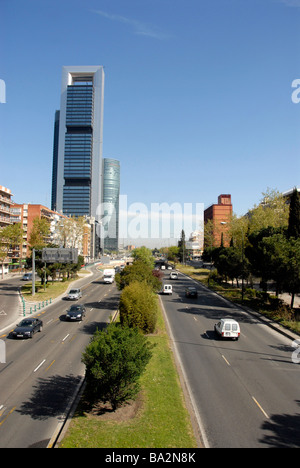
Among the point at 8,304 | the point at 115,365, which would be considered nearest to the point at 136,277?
the point at 8,304

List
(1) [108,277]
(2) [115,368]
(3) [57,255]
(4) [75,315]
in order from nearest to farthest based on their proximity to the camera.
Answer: (2) [115,368] < (4) [75,315] < (3) [57,255] < (1) [108,277]

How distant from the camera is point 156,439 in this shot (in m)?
10.0

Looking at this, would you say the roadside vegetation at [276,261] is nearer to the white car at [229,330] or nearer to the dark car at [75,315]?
the white car at [229,330]

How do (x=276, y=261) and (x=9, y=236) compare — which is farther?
(x=9, y=236)

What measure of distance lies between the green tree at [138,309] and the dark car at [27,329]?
7.53m

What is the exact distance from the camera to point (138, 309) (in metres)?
23.3

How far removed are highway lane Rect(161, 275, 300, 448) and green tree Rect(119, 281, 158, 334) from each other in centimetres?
247

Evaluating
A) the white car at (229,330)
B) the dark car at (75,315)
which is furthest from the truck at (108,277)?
the white car at (229,330)

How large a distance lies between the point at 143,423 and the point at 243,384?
6495mm

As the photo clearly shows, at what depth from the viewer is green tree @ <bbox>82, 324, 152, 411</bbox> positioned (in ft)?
39.0

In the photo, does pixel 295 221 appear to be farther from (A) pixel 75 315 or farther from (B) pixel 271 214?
(A) pixel 75 315

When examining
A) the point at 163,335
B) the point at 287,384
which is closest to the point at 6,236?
the point at 163,335

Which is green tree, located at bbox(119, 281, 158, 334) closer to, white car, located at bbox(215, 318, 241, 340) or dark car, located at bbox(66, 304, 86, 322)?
white car, located at bbox(215, 318, 241, 340)

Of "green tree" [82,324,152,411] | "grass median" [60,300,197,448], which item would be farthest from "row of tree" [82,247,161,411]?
"grass median" [60,300,197,448]
